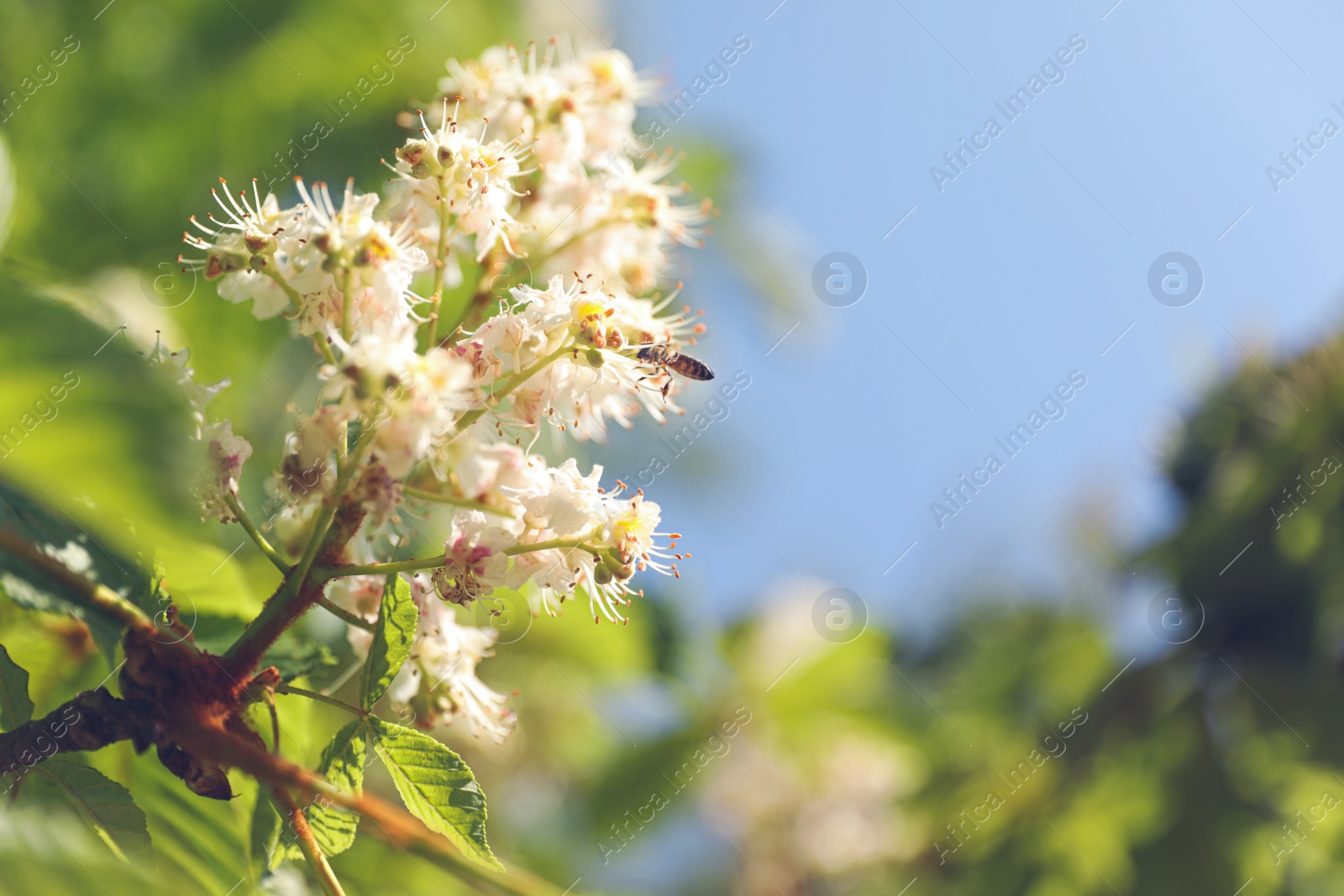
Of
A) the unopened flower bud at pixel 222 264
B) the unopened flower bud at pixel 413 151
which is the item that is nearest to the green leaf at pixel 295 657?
the unopened flower bud at pixel 222 264

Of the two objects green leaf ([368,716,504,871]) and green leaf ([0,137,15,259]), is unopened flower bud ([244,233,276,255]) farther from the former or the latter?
green leaf ([368,716,504,871])

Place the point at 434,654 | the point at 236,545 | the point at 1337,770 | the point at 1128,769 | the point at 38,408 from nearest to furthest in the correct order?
the point at 38,408 → the point at 434,654 → the point at 236,545 → the point at 1337,770 → the point at 1128,769

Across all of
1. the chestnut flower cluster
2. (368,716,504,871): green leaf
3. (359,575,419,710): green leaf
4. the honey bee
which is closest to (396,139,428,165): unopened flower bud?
the chestnut flower cluster

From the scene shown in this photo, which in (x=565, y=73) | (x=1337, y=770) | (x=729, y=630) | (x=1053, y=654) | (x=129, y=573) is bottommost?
(x=1337, y=770)

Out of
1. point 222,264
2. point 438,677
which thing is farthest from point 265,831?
point 222,264

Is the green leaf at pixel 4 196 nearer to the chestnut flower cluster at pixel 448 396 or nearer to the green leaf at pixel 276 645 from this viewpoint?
the chestnut flower cluster at pixel 448 396

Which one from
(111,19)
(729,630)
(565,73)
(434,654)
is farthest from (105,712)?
(729,630)

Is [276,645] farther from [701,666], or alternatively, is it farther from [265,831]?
[701,666]

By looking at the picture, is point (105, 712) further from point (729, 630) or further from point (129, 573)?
point (729, 630)
